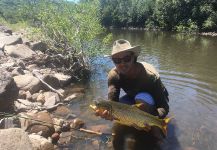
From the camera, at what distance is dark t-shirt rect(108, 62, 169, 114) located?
6.66 meters

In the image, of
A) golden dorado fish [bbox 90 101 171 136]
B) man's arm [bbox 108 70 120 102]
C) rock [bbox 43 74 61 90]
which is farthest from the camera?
rock [bbox 43 74 61 90]

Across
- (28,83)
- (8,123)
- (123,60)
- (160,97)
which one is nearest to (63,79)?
(28,83)

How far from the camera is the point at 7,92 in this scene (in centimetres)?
873

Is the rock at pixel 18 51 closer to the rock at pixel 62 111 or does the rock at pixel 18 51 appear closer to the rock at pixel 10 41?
the rock at pixel 10 41

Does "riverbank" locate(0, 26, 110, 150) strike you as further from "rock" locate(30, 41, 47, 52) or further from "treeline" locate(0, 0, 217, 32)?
"treeline" locate(0, 0, 217, 32)

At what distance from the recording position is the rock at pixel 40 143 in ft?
22.8

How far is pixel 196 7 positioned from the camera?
4716 cm

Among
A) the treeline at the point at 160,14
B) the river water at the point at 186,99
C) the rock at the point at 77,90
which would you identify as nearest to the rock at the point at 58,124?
the river water at the point at 186,99

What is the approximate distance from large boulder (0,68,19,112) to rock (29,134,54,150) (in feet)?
6.15

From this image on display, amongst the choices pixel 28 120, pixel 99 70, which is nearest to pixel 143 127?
pixel 28 120

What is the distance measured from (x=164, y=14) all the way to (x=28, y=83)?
149 feet

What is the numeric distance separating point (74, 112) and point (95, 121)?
116 cm

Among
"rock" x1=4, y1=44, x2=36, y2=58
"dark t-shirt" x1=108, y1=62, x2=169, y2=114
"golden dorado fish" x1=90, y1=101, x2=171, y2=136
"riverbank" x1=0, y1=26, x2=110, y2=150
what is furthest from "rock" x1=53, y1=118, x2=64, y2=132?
"rock" x1=4, y1=44, x2=36, y2=58

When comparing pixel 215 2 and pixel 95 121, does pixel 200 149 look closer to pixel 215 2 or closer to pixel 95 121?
pixel 95 121
